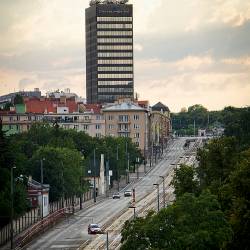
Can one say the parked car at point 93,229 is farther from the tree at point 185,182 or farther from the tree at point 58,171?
the tree at point 58,171

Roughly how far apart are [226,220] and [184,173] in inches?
1576

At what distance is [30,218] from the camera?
516 feet

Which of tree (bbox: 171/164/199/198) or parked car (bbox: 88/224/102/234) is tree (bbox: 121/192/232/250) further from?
parked car (bbox: 88/224/102/234)

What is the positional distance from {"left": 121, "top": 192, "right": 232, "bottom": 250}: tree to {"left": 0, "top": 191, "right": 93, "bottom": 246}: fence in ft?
136

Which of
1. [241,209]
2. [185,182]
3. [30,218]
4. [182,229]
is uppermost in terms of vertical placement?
[185,182]

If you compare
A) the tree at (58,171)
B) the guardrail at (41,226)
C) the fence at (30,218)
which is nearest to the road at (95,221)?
the guardrail at (41,226)

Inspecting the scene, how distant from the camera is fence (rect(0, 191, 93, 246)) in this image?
13720cm

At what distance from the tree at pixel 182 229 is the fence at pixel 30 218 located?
4157cm

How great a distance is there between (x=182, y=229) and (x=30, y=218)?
66.5m

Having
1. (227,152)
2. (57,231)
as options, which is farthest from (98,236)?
(227,152)

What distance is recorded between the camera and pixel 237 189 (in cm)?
10275

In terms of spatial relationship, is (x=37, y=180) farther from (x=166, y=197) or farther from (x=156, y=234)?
(x=156, y=234)

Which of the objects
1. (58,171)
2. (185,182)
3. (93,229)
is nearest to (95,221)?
(93,229)

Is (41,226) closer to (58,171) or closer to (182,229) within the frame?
(58,171)
